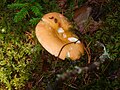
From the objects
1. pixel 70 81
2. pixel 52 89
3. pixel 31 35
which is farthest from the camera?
pixel 31 35

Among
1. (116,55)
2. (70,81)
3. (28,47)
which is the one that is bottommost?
(70,81)

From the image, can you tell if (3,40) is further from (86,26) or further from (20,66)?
(86,26)

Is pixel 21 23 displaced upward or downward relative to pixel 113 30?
upward

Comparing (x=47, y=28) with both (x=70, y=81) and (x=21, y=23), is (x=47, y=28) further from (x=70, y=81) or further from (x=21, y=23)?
(x=70, y=81)

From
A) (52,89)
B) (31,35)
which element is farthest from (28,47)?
(52,89)

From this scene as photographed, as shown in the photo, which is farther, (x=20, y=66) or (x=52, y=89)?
(x=20, y=66)

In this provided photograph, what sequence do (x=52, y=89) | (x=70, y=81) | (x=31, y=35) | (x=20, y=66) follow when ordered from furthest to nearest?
1. (x=31, y=35)
2. (x=20, y=66)
3. (x=70, y=81)
4. (x=52, y=89)
